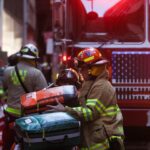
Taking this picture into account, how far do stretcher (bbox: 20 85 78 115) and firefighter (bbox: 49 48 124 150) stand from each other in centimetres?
12

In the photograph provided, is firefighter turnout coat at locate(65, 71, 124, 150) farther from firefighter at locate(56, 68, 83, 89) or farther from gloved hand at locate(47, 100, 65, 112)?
firefighter at locate(56, 68, 83, 89)

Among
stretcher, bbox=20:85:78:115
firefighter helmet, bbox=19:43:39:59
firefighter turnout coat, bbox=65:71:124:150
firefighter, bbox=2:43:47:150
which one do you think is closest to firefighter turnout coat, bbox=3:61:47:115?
firefighter, bbox=2:43:47:150

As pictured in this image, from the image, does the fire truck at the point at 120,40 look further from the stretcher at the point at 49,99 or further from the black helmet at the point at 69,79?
the stretcher at the point at 49,99

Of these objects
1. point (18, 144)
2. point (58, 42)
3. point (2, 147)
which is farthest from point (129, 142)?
point (18, 144)

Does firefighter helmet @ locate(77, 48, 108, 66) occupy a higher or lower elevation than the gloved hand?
higher

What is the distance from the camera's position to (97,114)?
549 centimetres

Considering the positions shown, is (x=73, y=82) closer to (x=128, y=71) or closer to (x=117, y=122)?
(x=117, y=122)

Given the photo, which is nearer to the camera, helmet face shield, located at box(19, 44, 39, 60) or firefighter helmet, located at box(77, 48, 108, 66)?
firefighter helmet, located at box(77, 48, 108, 66)

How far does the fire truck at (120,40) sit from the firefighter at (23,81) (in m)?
1.68

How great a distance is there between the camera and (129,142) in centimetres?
980

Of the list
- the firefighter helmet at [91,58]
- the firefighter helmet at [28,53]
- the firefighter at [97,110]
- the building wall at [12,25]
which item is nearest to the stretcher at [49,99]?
the firefighter at [97,110]

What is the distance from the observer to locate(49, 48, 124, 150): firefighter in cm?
551

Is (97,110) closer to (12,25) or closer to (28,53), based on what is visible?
(28,53)

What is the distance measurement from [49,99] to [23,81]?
1.66 meters
